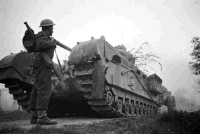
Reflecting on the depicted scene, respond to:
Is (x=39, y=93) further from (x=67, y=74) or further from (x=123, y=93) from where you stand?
(x=123, y=93)

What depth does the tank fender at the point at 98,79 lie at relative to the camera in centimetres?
602

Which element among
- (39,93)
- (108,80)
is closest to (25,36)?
(39,93)

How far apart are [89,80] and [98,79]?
38 centimetres

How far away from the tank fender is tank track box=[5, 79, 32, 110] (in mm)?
2542

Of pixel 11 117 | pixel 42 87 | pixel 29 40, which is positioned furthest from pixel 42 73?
pixel 11 117

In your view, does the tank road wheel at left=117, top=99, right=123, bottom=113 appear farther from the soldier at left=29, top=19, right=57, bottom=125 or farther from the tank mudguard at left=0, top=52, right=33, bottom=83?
the tank mudguard at left=0, top=52, right=33, bottom=83

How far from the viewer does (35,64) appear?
4906 millimetres

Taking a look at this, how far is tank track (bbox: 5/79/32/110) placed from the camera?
6.96 m

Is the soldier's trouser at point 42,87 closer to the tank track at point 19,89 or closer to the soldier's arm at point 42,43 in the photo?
the soldier's arm at point 42,43

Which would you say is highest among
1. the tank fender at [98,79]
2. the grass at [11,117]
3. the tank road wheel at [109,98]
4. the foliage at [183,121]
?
the tank fender at [98,79]

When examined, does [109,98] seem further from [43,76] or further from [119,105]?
[43,76]

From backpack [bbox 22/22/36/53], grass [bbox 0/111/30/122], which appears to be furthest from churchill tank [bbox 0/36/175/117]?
backpack [bbox 22/22/36/53]

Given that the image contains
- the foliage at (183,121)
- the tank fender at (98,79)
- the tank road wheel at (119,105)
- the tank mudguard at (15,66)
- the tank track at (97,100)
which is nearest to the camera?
the foliage at (183,121)

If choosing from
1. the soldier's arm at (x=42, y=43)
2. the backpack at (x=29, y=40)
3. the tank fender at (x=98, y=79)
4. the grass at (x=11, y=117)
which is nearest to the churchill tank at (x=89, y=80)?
the tank fender at (x=98, y=79)
